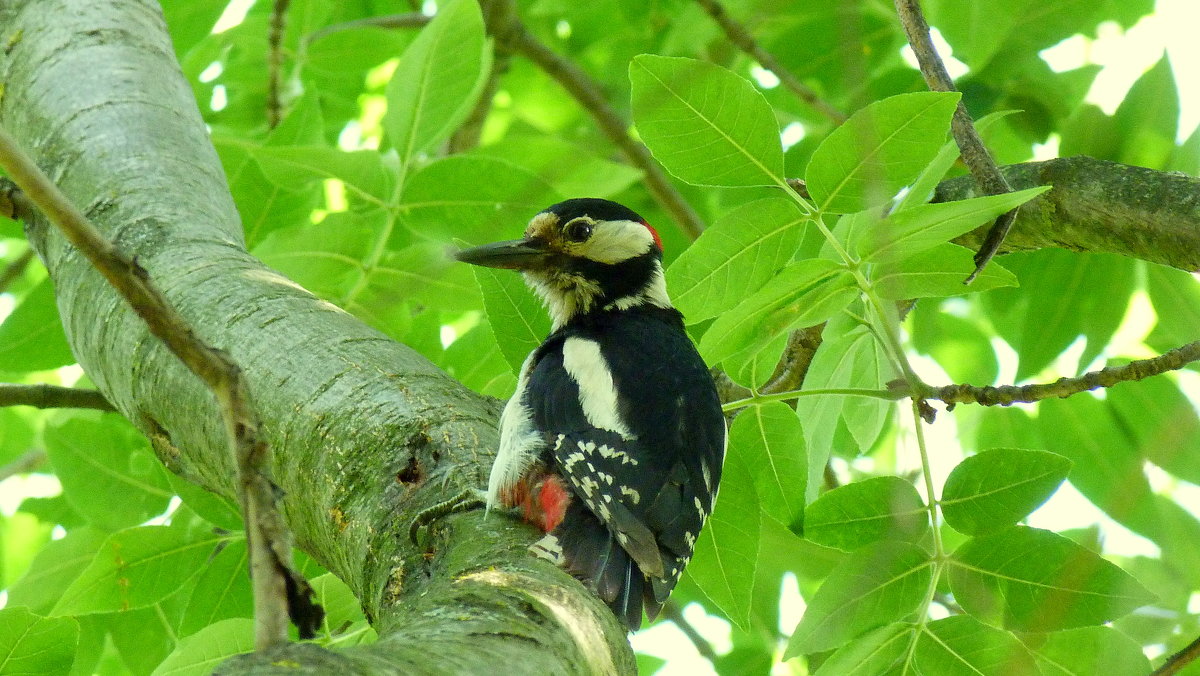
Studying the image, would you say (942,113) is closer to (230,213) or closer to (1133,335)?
(230,213)

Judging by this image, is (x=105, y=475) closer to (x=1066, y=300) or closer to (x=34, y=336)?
(x=34, y=336)

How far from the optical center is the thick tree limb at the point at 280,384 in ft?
4.89

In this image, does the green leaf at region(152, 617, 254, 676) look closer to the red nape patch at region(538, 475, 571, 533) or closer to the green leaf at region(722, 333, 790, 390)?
the red nape patch at region(538, 475, 571, 533)

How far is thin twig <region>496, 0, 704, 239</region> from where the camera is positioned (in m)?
4.92

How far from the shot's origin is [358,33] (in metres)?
4.01

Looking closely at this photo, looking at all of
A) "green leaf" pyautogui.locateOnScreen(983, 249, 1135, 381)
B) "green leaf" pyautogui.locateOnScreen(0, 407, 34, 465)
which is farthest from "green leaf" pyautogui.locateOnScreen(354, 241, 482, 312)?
"green leaf" pyautogui.locateOnScreen(0, 407, 34, 465)

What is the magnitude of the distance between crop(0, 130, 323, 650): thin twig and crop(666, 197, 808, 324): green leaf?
1.30 meters

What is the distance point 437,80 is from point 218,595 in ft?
4.96

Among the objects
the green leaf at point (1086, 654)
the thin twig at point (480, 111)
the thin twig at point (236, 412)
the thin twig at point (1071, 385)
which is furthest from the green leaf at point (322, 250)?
the thin twig at point (480, 111)

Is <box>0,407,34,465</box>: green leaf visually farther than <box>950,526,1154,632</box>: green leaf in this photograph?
Yes

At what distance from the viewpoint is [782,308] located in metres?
2.16

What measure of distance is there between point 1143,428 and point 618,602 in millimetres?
1837

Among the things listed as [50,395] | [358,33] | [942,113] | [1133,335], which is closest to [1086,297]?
[1133,335]

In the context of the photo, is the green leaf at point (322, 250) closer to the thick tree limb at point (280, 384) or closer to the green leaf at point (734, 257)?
the thick tree limb at point (280, 384)
